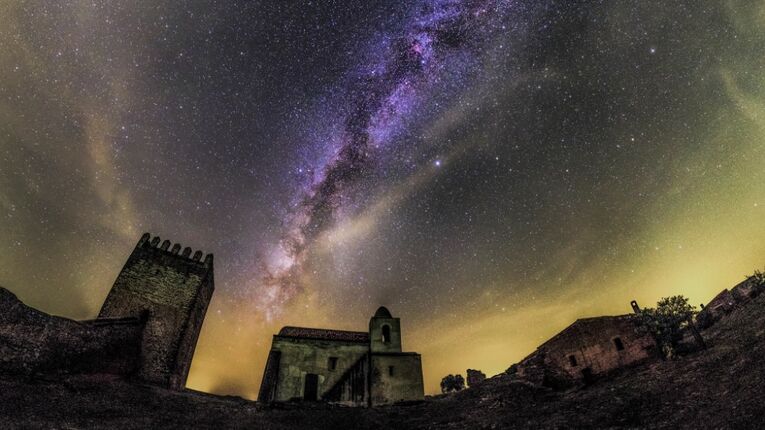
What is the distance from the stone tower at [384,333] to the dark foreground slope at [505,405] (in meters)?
6.74

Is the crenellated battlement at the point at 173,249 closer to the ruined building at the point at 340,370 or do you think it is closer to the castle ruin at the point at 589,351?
the ruined building at the point at 340,370

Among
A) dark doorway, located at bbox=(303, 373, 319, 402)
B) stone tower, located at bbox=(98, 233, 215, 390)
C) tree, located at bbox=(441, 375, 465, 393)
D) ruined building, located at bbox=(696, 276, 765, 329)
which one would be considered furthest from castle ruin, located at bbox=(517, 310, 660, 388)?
stone tower, located at bbox=(98, 233, 215, 390)

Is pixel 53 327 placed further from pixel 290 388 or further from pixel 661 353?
pixel 661 353

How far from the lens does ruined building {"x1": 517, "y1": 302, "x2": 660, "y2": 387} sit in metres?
Answer: 29.7

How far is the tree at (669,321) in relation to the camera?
27894 millimetres

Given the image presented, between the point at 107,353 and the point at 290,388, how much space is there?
12.6 metres

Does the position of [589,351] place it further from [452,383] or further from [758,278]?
[452,383]

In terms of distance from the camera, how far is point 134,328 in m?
27.9

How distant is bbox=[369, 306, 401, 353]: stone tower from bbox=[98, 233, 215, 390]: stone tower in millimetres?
15334

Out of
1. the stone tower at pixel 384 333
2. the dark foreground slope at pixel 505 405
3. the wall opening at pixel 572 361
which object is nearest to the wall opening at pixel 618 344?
the wall opening at pixel 572 361

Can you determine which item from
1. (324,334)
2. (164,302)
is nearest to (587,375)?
(324,334)

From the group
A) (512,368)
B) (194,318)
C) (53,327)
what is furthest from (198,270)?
(512,368)

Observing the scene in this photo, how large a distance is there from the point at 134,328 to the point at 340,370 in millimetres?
15621

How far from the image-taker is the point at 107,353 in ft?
79.9
